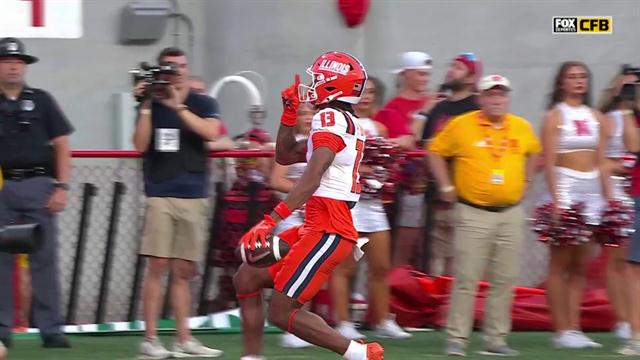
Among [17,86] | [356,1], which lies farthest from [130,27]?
[17,86]

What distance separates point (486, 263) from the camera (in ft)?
34.0

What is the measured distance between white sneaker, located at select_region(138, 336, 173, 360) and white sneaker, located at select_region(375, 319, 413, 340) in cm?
193

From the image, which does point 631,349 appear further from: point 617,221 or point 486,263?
point 486,263

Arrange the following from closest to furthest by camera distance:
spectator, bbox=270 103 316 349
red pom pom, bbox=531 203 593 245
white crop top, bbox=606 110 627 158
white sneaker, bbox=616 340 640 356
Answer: white sneaker, bbox=616 340 640 356 < red pom pom, bbox=531 203 593 245 < spectator, bbox=270 103 316 349 < white crop top, bbox=606 110 627 158

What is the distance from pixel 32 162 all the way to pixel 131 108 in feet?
12.7

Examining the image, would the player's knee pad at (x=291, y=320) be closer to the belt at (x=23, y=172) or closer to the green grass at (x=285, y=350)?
the green grass at (x=285, y=350)

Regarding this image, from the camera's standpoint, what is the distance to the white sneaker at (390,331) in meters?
11.2

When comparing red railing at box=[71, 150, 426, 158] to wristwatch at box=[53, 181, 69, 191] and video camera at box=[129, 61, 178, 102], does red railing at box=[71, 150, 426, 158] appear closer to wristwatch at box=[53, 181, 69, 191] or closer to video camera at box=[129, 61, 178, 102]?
wristwatch at box=[53, 181, 69, 191]

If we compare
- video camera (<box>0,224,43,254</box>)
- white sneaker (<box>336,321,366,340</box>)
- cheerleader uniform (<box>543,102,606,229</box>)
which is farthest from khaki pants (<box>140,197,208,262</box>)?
video camera (<box>0,224,43,254</box>)

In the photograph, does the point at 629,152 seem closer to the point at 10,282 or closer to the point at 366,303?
the point at 366,303

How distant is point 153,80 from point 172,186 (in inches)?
28.6

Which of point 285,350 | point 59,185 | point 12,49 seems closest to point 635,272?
point 285,350

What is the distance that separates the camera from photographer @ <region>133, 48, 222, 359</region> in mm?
9969

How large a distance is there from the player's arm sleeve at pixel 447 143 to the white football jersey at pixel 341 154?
5.98 feet
